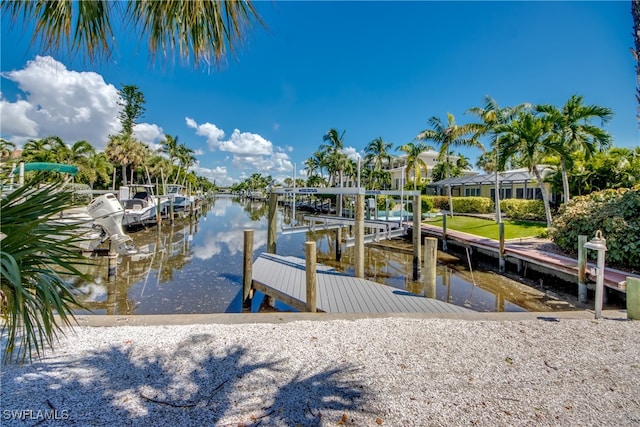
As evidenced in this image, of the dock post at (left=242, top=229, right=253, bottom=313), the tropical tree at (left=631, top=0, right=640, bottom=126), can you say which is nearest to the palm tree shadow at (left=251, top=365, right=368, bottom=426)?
the dock post at (left=242, top=229, right=253, bottom=313)

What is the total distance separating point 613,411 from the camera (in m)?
2.93

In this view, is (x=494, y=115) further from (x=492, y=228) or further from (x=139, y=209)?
(x=139, y=209)

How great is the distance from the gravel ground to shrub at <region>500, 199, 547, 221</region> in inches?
749

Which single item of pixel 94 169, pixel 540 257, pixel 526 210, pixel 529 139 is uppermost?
pixel 94 169

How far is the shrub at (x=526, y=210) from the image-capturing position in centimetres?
2073

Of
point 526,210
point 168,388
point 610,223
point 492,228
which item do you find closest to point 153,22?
point 168,388

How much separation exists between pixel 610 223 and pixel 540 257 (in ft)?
7.36

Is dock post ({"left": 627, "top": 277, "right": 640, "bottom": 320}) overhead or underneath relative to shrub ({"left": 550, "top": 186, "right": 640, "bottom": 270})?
underneath

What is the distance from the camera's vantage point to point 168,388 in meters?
3.20

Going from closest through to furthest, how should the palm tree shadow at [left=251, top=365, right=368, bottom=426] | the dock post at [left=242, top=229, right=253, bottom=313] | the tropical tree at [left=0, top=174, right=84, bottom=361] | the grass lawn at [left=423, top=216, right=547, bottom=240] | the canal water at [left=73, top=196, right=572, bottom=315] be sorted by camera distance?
the tropical tree at [left=0, top=174, right=84, bottom=361]
the palm tree shadow at [left=251, top=365, right=368, bottom=426]
the dock post at [left=242, top=229, right=253, bottom=313]
the canal water at [left=73, top=196, right=572, bottom=315]
the grass lawn at [left=423, top=216, right=547, bottom=240]

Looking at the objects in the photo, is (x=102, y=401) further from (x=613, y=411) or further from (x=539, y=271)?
(x=539, y=271)

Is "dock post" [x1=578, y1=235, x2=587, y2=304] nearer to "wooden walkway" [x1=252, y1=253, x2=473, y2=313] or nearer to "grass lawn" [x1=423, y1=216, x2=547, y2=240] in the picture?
"wooden walkway" [x1=252, y1=253, x2=473, y2=313]

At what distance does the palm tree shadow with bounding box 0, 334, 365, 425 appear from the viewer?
9.29 ft

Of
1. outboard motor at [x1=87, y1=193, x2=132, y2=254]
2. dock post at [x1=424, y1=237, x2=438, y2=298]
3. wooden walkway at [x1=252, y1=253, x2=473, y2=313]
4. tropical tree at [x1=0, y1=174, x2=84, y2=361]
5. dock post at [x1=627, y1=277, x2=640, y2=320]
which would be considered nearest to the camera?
tropical tree at [x1=0, y1=174, x2=84, y2=361]
